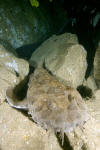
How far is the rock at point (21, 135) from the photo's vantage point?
2.78 metres

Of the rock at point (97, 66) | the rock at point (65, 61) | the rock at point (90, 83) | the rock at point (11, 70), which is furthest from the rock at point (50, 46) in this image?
the rock at point (90, 83)

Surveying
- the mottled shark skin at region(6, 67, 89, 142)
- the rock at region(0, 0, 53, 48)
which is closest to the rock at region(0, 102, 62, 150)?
the mottled shark skin at region(6, 67, 89, 142)

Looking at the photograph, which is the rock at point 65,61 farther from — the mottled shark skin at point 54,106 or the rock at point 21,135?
the rock at point 21,135

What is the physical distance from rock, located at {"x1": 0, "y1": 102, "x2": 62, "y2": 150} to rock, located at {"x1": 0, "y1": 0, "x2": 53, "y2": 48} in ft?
13.3

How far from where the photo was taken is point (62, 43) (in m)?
5.89

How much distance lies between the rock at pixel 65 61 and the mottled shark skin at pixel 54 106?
1.09 m

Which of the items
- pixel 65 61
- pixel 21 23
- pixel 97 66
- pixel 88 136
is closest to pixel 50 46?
pixel 65 61

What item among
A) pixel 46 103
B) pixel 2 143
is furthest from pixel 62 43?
pixel 2 143

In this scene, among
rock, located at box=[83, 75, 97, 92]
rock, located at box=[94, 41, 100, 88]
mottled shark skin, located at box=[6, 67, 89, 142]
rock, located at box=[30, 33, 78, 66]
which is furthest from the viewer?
rock, located at box=[30, 33, 78, 66]

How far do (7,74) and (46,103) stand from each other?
1725 millimetres

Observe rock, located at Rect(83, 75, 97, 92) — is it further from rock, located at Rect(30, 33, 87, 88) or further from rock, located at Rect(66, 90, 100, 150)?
rock, located at Rect(66, 90, 100, 150)

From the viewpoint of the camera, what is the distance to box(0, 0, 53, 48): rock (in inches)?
246

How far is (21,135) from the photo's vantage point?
2924 millimetres

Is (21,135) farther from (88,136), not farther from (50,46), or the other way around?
(50,46)
